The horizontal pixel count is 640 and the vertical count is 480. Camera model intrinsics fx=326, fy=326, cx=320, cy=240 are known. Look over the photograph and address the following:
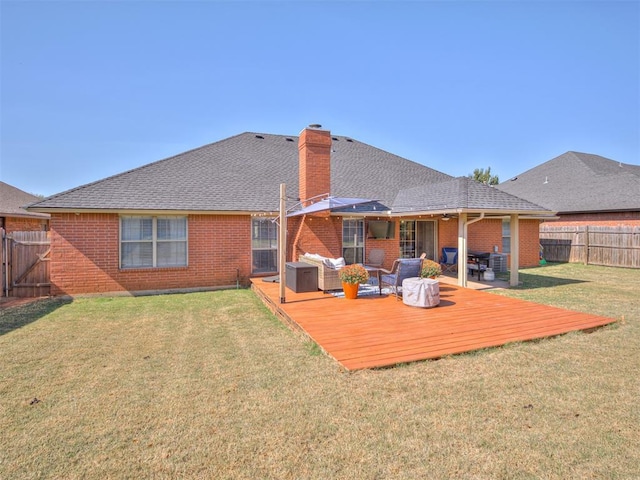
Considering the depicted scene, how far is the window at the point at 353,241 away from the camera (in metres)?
12.4

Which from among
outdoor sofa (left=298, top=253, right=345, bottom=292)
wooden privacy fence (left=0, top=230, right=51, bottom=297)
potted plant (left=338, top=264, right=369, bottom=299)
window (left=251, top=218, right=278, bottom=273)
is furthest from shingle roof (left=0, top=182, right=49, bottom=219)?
potted plant (left=338, top=264, right=369, bottom=299)

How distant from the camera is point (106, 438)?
10.1 ft

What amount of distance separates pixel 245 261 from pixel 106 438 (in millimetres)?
8623

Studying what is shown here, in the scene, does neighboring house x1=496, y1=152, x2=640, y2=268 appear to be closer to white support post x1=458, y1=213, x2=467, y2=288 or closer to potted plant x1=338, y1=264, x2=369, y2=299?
white support post x1=458, y1=213, x2=467, y2=288

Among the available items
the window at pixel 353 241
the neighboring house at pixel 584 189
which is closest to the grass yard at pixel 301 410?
the window at pixel 353 241

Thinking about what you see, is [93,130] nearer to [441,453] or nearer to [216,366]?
[216,366]

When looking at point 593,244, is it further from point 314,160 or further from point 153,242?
point 153,242

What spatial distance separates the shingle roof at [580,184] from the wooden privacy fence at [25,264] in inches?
1026

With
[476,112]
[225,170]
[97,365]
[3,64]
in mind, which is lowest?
[97,365]

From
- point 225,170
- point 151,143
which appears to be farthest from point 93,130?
point 225,170

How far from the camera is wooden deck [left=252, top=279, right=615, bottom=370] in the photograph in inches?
195

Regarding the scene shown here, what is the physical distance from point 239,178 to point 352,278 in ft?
23.4

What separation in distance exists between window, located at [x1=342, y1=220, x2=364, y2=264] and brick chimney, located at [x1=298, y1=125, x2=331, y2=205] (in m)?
1.80

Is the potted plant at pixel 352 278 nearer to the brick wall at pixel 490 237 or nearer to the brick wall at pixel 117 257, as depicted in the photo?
the brick wall at pixel 117 257
